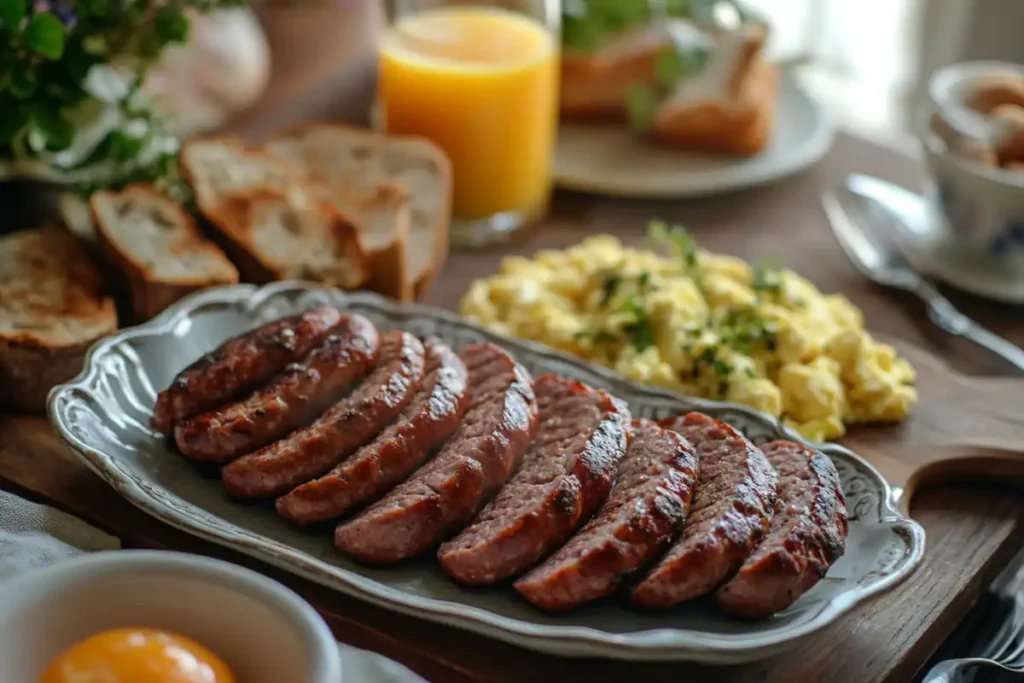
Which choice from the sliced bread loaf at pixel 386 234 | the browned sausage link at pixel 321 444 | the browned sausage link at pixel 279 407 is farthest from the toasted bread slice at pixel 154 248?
the browned sausage link at pixel 321 444

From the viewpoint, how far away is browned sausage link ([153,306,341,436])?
103 inches

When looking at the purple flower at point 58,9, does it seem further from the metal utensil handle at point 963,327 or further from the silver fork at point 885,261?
the metal utensil handle at point 963,327

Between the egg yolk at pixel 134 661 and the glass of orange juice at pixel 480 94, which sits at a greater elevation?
the glass of orange juice at pixel 480 94

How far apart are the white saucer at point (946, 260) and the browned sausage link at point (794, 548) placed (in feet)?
5.64

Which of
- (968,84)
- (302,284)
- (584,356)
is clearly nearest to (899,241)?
(968,84)

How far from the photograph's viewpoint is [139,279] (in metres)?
→ 3.24

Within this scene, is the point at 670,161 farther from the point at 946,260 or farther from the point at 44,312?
the point at 44,312

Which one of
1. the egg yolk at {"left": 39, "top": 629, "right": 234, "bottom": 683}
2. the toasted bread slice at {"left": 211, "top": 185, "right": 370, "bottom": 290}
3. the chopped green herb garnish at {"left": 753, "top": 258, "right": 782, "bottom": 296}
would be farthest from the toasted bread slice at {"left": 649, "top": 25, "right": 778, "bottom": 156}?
the egg yolk at {"left": 39, "top": 629, "right": 234, "bottom": 683}

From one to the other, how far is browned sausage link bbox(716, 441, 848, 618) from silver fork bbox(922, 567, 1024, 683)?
16.6 inches

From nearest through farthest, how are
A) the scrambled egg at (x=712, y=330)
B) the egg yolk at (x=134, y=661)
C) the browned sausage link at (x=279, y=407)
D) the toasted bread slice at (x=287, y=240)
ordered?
the egg yolk at (x=134, y=661)
the browned sausage link at (x=279, y=407)
the scrambled egg at (x=712, y=330)
the toasted bread slice at (x=287, y=240)

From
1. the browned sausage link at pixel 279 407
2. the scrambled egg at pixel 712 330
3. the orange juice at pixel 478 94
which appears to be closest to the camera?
the browned sausage link at pixel 279 407

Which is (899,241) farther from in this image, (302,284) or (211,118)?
(211,118)

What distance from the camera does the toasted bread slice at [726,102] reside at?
14.5 ft

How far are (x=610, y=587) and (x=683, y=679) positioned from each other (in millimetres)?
241
